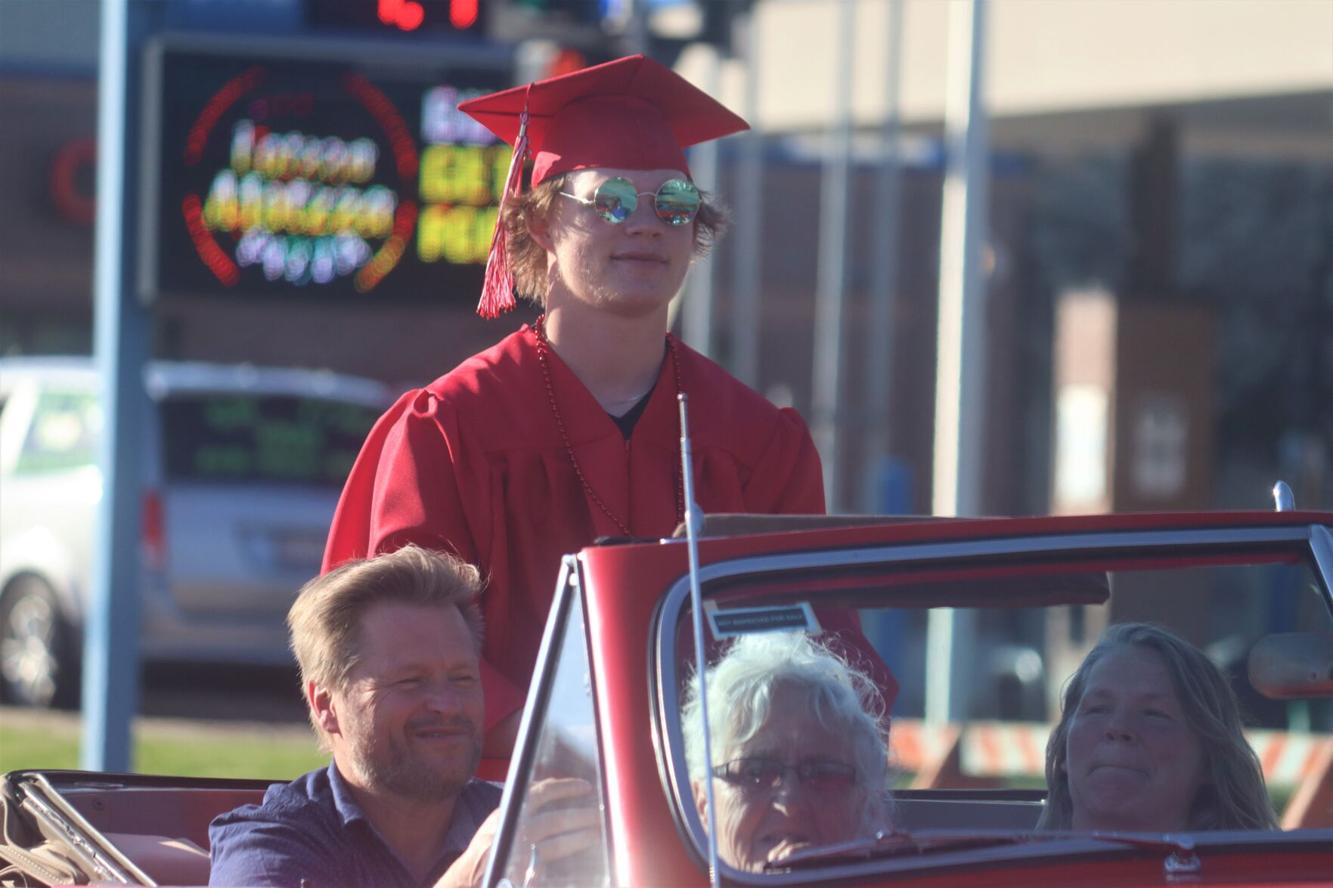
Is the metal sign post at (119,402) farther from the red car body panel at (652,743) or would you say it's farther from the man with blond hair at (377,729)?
the red car body panel at (652,743)

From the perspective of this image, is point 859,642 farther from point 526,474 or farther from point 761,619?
point 526,474

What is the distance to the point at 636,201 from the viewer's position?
3.82 metres

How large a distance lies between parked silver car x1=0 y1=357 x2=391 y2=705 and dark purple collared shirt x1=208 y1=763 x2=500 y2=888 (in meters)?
8.78

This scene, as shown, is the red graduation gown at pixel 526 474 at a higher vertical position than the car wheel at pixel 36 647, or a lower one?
higher

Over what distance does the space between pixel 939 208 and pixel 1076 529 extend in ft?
75.1

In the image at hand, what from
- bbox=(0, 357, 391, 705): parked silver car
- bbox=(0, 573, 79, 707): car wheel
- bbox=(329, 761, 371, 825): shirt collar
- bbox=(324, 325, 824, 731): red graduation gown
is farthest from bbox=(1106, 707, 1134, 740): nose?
bbox=(0, 573, 79, 707): car wheel

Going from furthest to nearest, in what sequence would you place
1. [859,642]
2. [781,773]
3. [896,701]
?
1. [896,701]
2. [859,642]
3. [781,773]

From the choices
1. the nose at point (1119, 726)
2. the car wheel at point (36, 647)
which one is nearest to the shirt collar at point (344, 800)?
the nose at point (1119, 726)

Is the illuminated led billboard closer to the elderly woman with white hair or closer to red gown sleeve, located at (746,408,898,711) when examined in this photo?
red gown sleeve, located at (746,408,898,711)

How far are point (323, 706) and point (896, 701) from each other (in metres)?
0.81

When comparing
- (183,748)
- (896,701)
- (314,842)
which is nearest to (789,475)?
(896,701)

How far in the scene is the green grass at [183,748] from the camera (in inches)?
379

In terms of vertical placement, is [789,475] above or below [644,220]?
below

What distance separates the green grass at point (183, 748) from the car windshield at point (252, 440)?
144 centimetres
